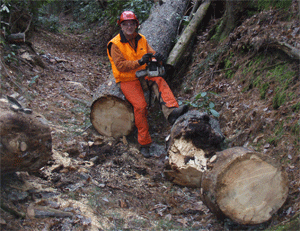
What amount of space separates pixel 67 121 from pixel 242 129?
311cm

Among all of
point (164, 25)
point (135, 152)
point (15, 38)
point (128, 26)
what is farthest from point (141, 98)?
point (15, 38)

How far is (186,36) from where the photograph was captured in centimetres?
618

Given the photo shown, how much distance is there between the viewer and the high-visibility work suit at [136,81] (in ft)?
14.7

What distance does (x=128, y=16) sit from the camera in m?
4.43

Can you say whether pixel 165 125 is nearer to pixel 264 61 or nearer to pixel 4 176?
pixel 264 61

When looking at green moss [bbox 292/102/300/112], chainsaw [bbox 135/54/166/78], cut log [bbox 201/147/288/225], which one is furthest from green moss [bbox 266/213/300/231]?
chainsaw [bbox 135/54/166/78]

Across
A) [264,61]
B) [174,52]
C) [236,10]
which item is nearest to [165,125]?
[174,52]

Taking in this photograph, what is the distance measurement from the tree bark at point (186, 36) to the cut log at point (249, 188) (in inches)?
134

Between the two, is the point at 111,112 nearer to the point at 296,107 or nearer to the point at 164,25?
the point at 164,25

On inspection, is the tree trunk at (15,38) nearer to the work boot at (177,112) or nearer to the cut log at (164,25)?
the cut log at (164,25)

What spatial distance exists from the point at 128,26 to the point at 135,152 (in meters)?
2.07

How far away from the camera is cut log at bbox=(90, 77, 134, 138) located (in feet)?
15.5

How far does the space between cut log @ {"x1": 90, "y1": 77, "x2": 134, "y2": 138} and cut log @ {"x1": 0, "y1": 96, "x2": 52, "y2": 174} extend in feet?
5.50

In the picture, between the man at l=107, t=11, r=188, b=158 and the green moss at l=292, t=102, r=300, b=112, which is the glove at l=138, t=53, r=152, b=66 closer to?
the man at l=107, t=11, r=188, b=158
